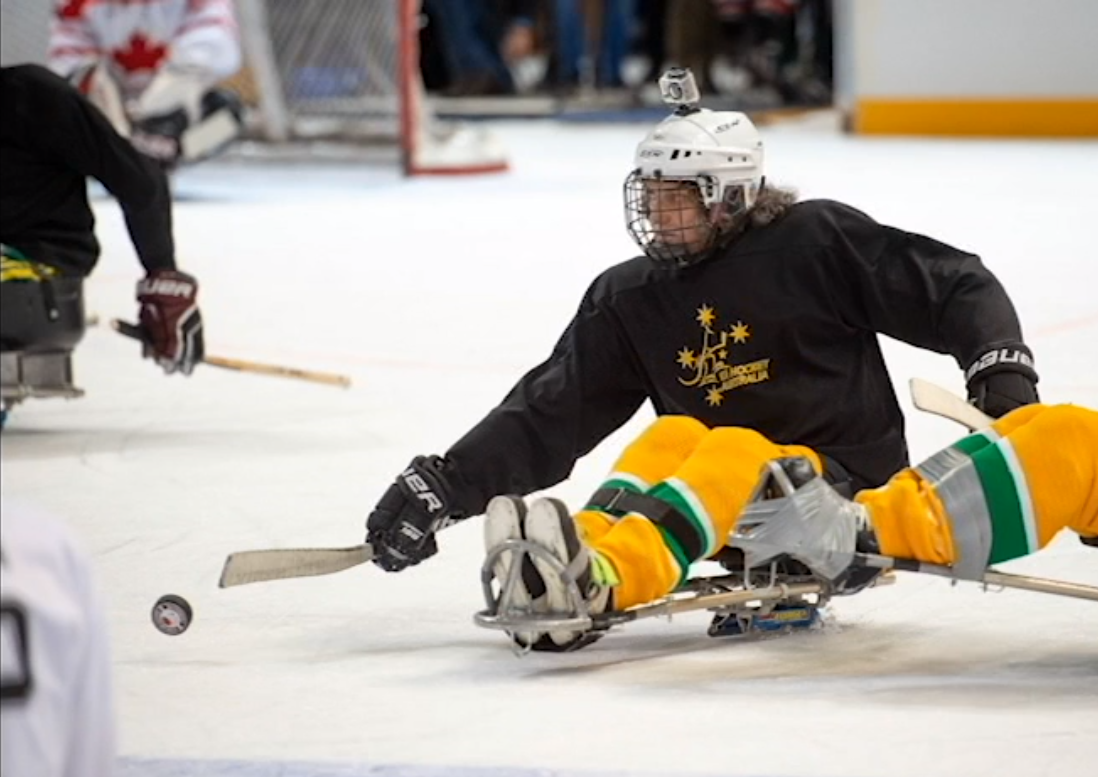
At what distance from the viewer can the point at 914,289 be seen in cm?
341

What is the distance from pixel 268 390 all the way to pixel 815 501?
3025 mm

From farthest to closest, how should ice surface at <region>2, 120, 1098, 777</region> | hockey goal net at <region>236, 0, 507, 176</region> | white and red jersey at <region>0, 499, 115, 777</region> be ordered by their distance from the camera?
hockey goal net at <region>236, 0, 507, 176</region>
ice surface at <region>2, 120, 1098, 777</region>
white and red jersey at <region>0, 499, 115, 777</region>

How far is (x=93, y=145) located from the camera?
17.0ft

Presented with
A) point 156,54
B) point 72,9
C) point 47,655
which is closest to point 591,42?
point 156,54

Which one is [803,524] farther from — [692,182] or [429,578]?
[429,578]

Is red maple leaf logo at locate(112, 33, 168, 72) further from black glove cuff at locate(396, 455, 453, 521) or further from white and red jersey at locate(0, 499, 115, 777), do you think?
white and red jersey at locate(0, 499, 115, 777)

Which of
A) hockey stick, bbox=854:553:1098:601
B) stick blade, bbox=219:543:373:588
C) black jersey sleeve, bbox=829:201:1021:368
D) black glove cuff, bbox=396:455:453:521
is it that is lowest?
stick blade, bbox=219:543:373:588

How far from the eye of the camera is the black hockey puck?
3.37 m

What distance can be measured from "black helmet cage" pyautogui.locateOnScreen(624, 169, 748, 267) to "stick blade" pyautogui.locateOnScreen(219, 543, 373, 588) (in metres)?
0.56

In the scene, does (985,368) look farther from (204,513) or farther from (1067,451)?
(204,513)

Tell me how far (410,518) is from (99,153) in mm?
2008

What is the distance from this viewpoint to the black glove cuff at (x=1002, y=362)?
3.28m

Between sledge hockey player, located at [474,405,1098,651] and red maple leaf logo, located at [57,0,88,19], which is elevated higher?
red maple leaf logo, located at [57,0,88,19]

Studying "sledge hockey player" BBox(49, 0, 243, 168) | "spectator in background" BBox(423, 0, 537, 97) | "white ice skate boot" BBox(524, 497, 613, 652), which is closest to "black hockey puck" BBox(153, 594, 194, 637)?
"white ice skate boot" BBox(524, 497, 613, 652)
